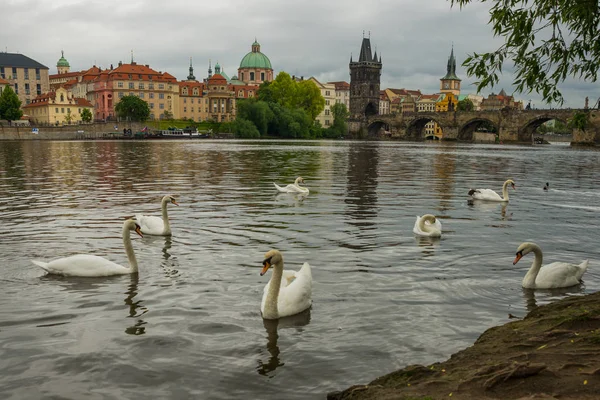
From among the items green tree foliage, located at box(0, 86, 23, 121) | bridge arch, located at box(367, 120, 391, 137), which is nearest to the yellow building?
green tree foliage, located at box(0, 86, 23, 121)

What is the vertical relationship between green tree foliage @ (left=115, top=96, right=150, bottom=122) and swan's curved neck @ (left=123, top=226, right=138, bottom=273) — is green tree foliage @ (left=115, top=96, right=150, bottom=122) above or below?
above

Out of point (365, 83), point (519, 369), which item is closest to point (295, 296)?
point (519, 369)

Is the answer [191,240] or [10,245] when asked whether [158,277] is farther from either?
[10,245]

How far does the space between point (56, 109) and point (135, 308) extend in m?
144

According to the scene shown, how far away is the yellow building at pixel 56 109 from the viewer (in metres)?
138

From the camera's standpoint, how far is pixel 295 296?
7965 millimetres

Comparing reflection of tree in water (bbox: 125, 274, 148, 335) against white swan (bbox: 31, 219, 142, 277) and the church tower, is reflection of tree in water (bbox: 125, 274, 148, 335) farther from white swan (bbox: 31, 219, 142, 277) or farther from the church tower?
the church tower

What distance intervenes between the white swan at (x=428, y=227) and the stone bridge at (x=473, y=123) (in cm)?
8801

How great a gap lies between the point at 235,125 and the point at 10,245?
100335 millimetres

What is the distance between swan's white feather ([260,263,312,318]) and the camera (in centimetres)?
786

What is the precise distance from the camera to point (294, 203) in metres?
18.9

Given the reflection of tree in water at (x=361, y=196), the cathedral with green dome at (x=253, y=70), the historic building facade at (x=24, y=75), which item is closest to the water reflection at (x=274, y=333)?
the reflection of tree in water at (x=361, y=196)

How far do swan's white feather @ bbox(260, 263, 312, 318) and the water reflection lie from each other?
0.09 metres

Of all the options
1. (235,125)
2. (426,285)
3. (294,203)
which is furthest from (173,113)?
(426,285)
